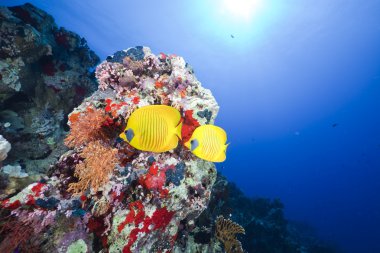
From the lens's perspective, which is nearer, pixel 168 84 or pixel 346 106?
pixel 168 84

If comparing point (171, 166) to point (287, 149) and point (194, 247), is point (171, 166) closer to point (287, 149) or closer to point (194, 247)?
point (194, 247)

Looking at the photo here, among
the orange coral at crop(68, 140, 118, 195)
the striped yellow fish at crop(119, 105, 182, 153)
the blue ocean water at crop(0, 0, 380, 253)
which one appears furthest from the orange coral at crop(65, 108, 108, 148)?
the blue ocean water at crop(0, 0, 380, 253)

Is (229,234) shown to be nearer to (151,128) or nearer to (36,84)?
(151,128)

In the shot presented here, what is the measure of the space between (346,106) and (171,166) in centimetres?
12675

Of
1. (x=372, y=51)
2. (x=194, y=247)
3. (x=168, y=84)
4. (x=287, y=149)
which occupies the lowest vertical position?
(x=194, y=247)

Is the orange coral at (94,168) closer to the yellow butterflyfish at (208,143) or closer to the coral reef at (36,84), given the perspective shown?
the yellow butterflyfish at (208,143)

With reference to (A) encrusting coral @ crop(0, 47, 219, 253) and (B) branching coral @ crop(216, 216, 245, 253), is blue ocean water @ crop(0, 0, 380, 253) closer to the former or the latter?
(B) branching coral @ crop(216, 216, 245, 253)

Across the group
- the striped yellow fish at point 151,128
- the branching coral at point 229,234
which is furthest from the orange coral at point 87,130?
the branching coral at point 229,234

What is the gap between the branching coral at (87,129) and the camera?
10.5 ft

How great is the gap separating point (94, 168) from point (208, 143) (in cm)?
155

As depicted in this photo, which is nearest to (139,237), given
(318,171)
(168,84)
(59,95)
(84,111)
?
(84,111)

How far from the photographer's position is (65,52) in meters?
8.31

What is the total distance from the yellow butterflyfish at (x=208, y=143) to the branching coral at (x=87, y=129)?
1.53 m

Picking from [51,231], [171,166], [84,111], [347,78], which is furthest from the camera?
[347,78]
